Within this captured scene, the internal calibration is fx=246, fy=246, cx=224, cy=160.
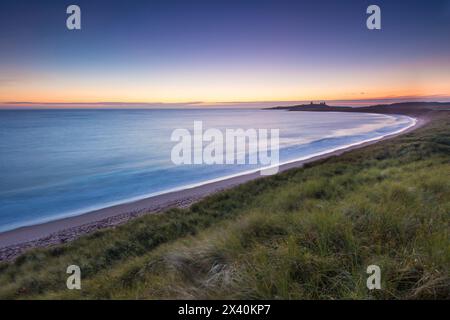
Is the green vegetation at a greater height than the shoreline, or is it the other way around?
the green vegetation

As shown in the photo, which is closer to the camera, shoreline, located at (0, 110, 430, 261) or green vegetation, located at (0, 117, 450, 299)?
green vegetation, located at (0, 117, 450, 299)

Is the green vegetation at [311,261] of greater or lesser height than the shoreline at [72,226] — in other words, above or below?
above

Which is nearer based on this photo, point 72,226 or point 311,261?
point 311,261

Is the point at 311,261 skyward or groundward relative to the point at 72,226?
skyward


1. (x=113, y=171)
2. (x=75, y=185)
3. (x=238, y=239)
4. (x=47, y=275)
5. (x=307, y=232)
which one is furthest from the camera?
(x=113, y=171)

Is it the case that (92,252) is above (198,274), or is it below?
below

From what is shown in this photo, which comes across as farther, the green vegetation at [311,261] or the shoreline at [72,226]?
the shoreline at [72,226]

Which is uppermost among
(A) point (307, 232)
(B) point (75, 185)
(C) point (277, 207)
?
(A) point (307, 232)
